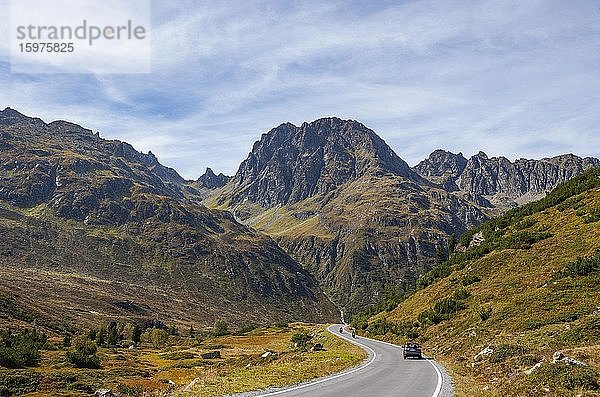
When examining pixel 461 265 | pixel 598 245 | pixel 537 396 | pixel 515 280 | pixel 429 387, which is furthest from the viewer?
pixel 461 265

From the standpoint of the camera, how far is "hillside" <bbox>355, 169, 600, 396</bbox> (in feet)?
74.4

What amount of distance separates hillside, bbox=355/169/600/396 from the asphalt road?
1890 millimetres

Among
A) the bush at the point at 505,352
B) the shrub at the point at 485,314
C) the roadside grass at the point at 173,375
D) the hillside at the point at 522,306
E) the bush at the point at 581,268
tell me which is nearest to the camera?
the hillside at the point at 522,306

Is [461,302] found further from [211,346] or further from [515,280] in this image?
[211,346]

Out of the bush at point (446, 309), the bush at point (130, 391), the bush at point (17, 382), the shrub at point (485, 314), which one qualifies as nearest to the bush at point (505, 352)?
the shrub at point (485, 314)

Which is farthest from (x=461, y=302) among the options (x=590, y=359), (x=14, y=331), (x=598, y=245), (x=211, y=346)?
(x=14, y=331)

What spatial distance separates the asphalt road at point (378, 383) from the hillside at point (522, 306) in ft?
6.20

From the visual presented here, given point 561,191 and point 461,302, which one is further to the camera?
point 561,191

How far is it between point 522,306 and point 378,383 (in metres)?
24.2

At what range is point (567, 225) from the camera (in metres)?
57.3

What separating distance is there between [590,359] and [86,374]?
46213 mm

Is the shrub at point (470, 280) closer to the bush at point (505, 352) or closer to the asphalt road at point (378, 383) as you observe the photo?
the asphalt road at point (378, 383)

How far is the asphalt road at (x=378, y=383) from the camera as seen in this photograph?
19969mm

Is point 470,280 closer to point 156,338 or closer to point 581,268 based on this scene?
point 581,268
